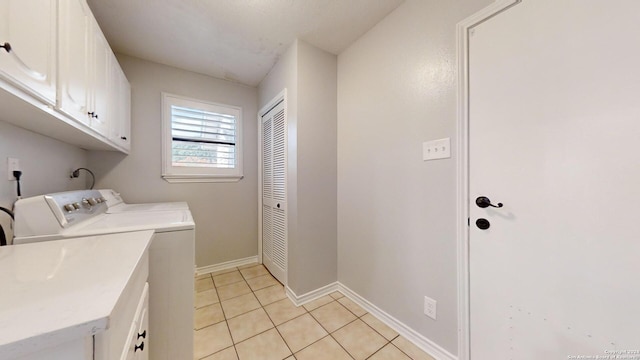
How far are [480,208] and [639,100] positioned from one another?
0.65 m

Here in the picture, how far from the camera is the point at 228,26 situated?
1.77 metres

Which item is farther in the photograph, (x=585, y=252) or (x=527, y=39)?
(x=527, y=39)

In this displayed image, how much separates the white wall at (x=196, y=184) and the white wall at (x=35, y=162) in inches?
16.0

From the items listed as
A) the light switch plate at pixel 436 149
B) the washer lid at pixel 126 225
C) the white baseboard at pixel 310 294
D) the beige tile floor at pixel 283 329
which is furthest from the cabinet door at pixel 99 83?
the light switch plate at pixel 436 149

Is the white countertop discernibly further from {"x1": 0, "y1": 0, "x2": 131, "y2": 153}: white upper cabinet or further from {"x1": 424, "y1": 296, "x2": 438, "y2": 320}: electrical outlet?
{"x1": 424, "y1": 296, "x2": 438, "y2": 320}: electrical outlet

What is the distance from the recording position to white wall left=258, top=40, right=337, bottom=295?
1951 millimetres

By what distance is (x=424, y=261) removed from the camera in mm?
1421

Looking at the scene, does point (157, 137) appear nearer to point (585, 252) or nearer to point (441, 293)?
point (441, 293)

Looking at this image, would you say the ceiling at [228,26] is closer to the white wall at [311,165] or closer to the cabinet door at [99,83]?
the white wall at [311,165]

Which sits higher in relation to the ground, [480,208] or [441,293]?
[480,208]

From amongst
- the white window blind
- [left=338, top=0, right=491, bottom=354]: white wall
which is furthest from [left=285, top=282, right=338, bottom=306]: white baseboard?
the white window blind

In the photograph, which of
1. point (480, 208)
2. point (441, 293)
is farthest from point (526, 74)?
point (441, 293)

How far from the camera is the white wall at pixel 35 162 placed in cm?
106

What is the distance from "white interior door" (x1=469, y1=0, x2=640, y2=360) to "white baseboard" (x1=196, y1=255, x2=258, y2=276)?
2418mm
